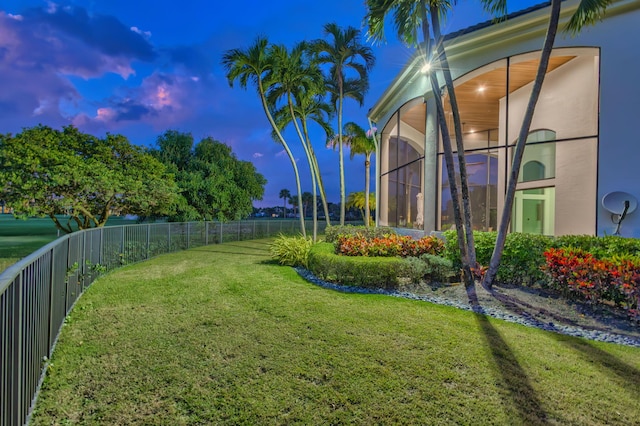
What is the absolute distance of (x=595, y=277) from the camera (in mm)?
4672

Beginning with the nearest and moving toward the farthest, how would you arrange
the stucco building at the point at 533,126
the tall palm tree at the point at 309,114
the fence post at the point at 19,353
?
the fence post at the point at 19,353 < the stucco building at the point at 533,126 < the tall palm tree at the point at 309,114

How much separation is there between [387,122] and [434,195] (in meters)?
5.97

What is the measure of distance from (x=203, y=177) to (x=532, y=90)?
1492cm

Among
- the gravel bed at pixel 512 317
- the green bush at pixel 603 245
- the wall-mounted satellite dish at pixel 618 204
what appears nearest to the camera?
the gravel bed at pixel 512 317

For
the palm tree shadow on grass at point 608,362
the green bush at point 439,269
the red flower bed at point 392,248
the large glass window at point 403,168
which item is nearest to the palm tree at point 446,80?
the green bush at point 439,269

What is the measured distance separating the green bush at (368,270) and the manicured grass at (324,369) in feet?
4.00

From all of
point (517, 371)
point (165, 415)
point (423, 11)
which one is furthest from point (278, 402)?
point (423, 11)

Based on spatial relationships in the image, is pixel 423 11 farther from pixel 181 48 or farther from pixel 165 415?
pixel 181 48

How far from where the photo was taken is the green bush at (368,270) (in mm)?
6422

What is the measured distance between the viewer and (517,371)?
120 inches

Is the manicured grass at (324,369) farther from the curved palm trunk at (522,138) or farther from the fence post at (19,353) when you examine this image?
the curved palm trunk at (522,138)

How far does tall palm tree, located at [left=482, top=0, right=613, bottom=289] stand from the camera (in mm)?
5348

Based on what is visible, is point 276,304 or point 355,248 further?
point 355,248

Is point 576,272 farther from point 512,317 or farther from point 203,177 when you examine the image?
point 203,177
